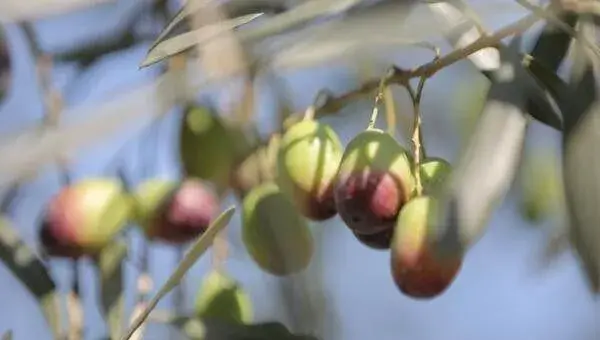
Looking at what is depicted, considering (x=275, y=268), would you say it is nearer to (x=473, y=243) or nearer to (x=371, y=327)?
(x=473, y=243)

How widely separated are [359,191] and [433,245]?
10cm

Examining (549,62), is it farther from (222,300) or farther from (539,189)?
(539,189)

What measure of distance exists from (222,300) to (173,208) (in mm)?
85

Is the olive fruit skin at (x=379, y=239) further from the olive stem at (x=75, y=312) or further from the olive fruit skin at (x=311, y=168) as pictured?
the olive stem at (x=75, y=312)

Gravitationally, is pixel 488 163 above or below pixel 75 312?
above

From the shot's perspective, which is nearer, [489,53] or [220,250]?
[489,53]

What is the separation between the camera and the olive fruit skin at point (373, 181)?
2.44 ft

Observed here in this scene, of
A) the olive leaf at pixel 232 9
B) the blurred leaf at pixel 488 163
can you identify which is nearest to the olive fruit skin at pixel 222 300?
the olive leaf at pixel 232 9

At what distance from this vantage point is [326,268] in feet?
3.82

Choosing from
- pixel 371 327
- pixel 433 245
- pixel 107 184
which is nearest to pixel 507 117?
pixel 433 245

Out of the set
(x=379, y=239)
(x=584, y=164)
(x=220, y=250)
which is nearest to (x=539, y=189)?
(x=220, y=250)

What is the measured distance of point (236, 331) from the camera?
2.77ft

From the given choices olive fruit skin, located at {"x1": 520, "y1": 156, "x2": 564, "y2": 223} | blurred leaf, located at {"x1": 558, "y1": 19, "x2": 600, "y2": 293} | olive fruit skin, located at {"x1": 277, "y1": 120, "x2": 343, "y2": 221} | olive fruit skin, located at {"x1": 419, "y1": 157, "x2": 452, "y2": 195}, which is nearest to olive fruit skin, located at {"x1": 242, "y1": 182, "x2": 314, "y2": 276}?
olive fruit skin, located at {"x1": 277, "y1": 120, "x2": 343, "y2": 221}

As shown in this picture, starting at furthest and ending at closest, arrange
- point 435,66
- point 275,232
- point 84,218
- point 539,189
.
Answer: point 539,189, point 84,218, point 275,232, point 435,66
